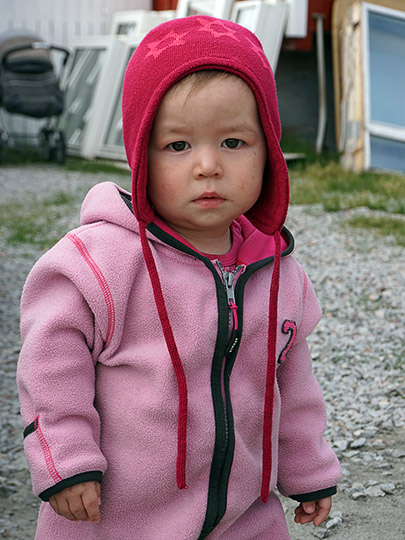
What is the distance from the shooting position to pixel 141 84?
140cm

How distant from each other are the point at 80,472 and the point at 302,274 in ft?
1.99

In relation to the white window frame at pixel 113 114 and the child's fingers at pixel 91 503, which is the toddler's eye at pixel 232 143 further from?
the white window frame at pixel 113 114

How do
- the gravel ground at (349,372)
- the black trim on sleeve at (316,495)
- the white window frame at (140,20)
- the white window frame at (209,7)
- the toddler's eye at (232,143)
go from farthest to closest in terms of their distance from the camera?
the white window frame at (140,20) < the white window frame at (209,7) < the gravel ground at (349,372) < the black trim on sleeve at (316,495) < the toddler's eye at (232,143)

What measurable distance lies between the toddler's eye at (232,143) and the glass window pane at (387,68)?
6.45 meters

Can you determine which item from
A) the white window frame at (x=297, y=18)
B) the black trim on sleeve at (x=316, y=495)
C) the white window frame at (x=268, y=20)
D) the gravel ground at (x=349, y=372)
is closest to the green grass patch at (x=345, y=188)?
the gravel ground at (x=349, y=372)

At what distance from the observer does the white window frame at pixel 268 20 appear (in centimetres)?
790

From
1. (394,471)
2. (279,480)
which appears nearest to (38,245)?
(394,471)

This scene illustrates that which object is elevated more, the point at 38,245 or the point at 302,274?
the point at 302,274

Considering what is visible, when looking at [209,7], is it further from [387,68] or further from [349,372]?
[349,372]

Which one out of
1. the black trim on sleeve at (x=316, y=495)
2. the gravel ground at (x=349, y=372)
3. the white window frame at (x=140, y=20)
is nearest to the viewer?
the black trim on sleeve at (x=316, y=495)

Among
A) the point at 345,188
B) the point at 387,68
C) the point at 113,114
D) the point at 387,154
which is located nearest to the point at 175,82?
the point at 345,188

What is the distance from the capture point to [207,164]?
137cm

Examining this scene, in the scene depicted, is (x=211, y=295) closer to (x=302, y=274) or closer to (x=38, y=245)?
(x=302, y=274)

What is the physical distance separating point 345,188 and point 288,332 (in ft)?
16.6
